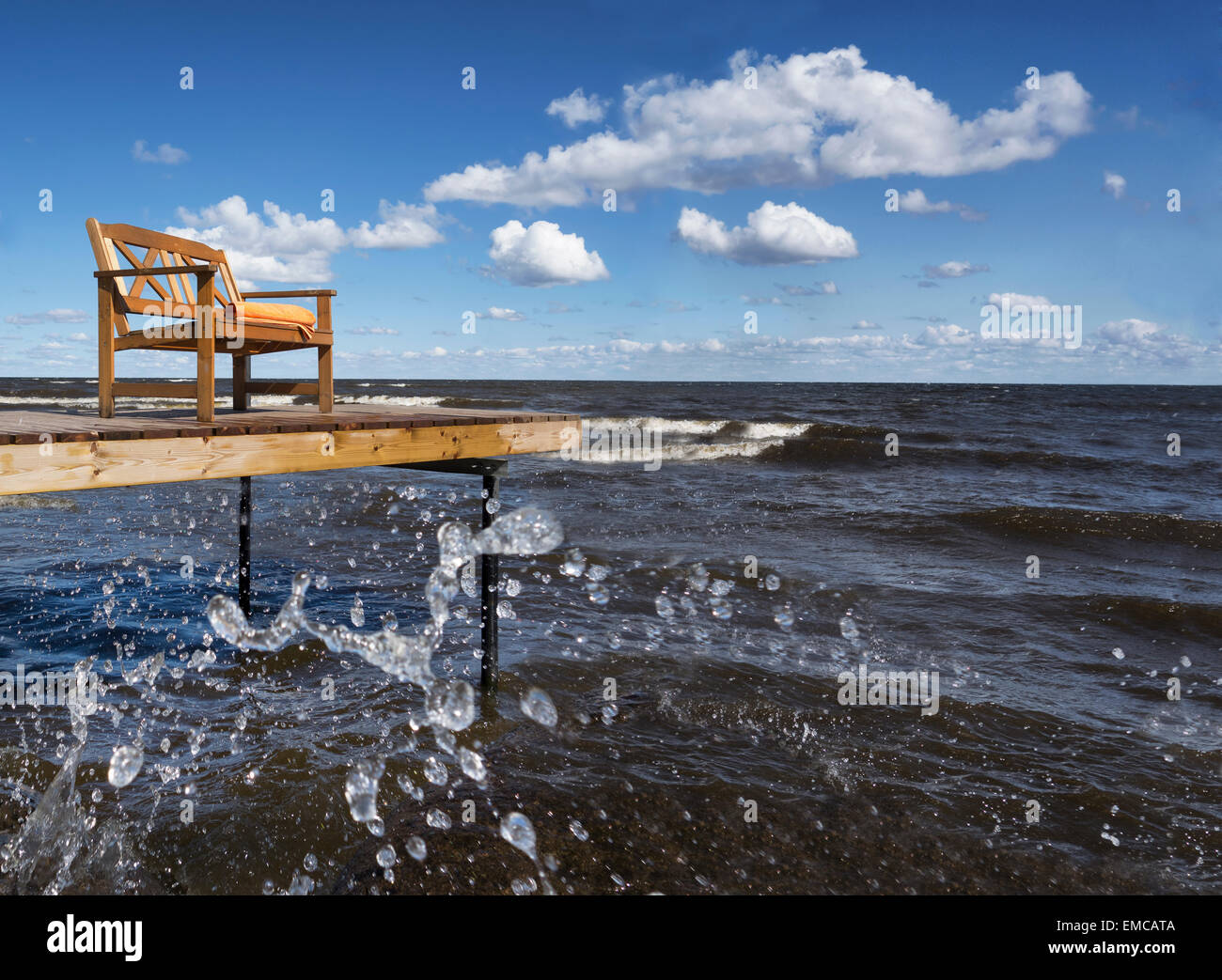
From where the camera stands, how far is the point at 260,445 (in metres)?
4.12

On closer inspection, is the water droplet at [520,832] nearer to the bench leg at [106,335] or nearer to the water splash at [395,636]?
the water splash at [395,636]

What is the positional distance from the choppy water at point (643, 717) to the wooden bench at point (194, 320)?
1.84 metres

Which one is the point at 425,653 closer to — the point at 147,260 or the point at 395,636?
the point at 395,636

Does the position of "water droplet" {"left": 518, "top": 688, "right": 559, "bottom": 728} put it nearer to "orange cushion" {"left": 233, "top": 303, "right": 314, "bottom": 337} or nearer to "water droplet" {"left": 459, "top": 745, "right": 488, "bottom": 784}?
"water droplet" {"left": 459, "top": 745, "right": 488, "bottom": 784}

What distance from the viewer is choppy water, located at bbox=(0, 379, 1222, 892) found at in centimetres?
339

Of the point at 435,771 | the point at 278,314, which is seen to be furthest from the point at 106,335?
the point at 435,771

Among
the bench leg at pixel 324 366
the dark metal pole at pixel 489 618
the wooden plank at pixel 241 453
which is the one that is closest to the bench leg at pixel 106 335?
the bench leg at pixel 324 366

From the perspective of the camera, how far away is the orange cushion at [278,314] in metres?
5.39

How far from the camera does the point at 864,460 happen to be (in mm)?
21156

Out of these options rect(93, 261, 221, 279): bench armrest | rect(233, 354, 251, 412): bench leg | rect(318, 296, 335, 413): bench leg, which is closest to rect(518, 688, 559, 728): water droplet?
rect(318, 296, 335, 413): bench leg

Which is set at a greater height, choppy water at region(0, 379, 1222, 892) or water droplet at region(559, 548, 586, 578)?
water droplet at region(559, 548, 586, 578)

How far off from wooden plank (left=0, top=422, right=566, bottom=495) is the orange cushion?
1466 mm

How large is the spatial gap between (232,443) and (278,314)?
1830 mm
